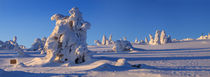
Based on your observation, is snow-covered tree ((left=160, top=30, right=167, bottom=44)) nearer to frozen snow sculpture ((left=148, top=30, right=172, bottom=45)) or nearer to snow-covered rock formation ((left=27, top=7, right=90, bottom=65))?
frozen snow sculpture ((left=148, top=30, right=172, bottom=45))

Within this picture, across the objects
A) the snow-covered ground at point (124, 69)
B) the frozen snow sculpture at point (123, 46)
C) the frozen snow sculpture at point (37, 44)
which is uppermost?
the frozen snow sculpture at point (37, 44)

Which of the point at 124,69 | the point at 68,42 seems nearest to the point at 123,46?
the point at 68,42

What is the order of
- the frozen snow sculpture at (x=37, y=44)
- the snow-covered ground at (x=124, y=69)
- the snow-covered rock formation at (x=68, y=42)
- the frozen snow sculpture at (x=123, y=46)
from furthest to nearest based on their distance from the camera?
the frozen snow sculpture at (x=37, y=44) < the frozen snow sculpture at (x=123, y=46) < the snow-covered rock formation at (x=68, y=42) < the snow-covered ground at (x=124, y=69)

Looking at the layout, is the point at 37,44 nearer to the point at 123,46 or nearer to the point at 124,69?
the point at 123,46

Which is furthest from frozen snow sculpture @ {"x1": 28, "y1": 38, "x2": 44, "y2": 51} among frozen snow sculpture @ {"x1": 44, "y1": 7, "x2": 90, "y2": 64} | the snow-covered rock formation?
frozen snow sculpture @ {"x1": 44, "y1": 7, "x2": 90, "y2": 64}

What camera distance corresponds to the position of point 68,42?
15.7 meters

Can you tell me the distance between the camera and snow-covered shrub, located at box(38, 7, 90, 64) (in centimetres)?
1517

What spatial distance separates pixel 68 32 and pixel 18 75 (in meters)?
7.82

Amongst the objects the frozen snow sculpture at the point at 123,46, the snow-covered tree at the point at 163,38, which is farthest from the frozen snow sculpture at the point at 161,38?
the frozen snow sculpture at the point at 123,46

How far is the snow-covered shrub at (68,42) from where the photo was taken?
15.2m

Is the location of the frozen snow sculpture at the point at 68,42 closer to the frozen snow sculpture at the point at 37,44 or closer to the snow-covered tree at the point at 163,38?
the frozen snow sculpture at the point at 37,44

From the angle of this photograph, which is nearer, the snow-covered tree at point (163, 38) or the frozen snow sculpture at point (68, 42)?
the frozen snow sculpture at point (68, 42)

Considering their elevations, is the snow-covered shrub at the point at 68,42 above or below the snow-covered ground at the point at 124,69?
above

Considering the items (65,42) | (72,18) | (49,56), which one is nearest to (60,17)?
(72,18)
